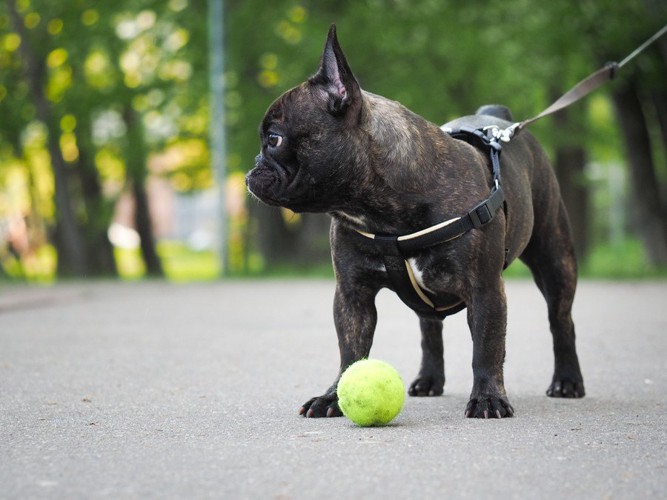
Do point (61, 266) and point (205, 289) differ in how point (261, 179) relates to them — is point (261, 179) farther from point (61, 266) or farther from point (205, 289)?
point (61, 266)

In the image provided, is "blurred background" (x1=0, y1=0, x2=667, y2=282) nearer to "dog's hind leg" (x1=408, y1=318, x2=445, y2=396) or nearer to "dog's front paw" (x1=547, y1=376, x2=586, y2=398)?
"dog's front paw" (x1=547, y1=376, x2=586, y2=398)

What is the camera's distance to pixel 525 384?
7.69 m

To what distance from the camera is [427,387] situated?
23.2ft

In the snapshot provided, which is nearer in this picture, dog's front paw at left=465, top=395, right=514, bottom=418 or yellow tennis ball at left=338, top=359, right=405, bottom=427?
yellow tennis ball at left=338, top=359, right=405, bottom=427

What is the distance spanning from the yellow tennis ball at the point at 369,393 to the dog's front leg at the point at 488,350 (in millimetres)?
449

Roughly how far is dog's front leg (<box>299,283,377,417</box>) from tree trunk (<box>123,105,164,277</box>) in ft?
73.8

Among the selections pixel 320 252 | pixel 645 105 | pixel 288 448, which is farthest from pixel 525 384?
pixel 320 252

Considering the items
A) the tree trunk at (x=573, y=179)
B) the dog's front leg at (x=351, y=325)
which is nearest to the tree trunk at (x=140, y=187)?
the tree trunk at (x=573, y=179)

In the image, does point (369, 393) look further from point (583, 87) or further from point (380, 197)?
point (583, 87)

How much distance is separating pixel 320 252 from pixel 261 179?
22671 mm

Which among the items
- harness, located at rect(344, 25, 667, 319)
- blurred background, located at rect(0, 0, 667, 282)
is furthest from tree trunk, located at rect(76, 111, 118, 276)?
harness, located at rect(344, 25, 667, 319)

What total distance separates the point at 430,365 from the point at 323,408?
4.14ft

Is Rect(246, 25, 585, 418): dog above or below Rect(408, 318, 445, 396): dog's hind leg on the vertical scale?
above

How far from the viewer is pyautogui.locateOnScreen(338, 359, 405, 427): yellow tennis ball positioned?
5586mm
